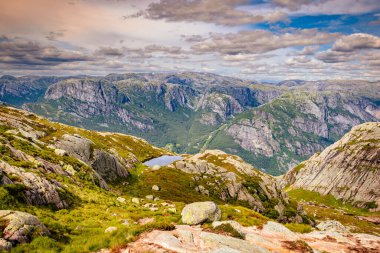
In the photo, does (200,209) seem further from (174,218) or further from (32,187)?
(32,187)

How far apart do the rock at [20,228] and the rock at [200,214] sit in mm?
16324

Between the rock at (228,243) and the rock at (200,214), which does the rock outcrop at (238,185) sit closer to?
the rock at (200,214)

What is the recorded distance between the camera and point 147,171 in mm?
126750

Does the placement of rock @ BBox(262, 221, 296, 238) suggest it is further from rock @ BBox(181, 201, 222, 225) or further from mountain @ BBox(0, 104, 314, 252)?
rock @ BBox(181, 201, 222, 225)

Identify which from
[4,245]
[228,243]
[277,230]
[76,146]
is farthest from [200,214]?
[76,146]

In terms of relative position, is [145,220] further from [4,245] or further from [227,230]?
[4,245]

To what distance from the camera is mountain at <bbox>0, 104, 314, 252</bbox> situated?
23531mm

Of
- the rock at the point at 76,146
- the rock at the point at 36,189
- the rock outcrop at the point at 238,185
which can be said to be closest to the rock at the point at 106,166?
the rock at the point at 76,146

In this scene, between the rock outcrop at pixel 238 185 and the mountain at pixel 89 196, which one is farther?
the rock outcrop at pixel 238 185

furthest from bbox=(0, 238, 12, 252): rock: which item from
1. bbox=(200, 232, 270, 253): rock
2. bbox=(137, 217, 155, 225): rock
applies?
bbox=(137, 217, 155, 225): rock

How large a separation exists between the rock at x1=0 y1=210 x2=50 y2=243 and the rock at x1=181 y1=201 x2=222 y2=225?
16.3 m

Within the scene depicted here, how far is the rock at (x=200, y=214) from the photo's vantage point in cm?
3428

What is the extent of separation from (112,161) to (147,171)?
2668cm

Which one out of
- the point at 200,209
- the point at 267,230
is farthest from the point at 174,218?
the point at 267,230
